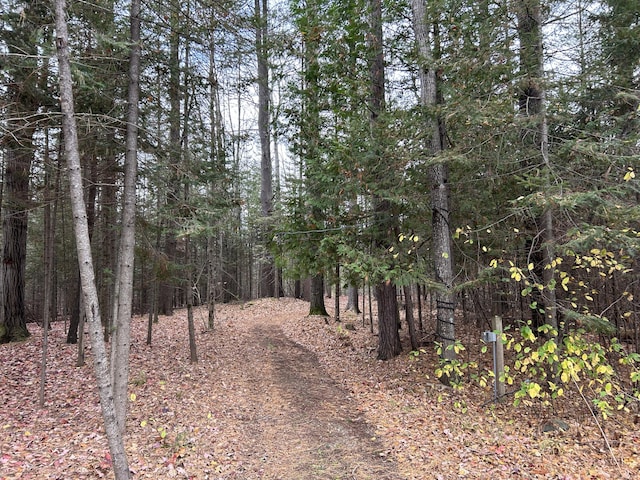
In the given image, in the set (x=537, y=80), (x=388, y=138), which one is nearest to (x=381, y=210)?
(x=388, y=138)

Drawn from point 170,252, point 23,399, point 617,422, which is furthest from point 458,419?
point 170,252

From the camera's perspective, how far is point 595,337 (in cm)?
908

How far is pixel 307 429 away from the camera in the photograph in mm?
5738

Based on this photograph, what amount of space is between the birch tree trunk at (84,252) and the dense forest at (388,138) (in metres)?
0.03

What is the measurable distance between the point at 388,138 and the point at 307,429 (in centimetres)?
518

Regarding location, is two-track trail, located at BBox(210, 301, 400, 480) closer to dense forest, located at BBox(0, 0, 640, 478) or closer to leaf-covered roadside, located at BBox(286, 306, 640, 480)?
leaf-covered roadside, located at BBox(286, 306, 640, 480)

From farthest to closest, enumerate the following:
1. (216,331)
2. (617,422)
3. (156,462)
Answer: (216,331) → (617,422) → (156,462)

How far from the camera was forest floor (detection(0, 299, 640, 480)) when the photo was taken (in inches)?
187

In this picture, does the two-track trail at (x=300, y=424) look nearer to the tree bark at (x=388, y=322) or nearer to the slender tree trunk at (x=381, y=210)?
the tree bark at (x=388, y=322)

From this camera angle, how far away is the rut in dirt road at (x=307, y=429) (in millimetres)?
4676

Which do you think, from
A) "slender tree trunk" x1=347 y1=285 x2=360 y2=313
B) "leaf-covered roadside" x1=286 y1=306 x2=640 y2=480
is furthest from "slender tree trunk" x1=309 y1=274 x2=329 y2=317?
"leaf-covered roadside" x1=286 y1=306 x2=640 y2=480

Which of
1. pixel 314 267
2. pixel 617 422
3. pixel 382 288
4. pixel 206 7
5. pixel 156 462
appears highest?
pixel 206 7

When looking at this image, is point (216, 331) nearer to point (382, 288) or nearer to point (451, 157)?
point (382, 288)

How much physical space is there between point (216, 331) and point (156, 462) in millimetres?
8295
